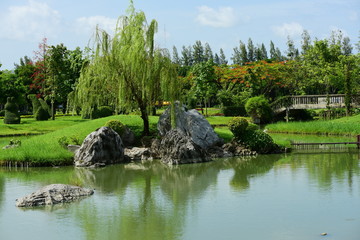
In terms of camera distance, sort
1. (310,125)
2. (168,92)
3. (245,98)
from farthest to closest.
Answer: (245,98) < (310,125) < (168,92)

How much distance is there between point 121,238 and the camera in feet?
36.6

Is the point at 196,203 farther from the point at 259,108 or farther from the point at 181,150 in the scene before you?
the point at 259,108

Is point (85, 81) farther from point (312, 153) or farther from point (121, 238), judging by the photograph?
point (121, 238)

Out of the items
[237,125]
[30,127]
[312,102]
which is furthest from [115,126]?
[312,102]

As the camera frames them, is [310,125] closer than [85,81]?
No

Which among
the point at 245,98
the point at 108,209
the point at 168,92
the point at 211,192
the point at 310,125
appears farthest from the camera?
the point at 245,98

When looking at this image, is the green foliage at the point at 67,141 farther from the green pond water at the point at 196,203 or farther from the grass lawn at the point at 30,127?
the grass lawn at the point at 30,127

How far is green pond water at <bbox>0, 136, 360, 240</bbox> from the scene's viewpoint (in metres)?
11.7

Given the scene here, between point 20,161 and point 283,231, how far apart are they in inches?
606

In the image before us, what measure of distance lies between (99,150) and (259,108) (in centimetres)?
2743

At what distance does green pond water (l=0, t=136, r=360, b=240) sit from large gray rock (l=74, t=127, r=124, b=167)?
3.19ft

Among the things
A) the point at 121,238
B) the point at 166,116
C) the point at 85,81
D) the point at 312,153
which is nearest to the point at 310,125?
the point at 312,153

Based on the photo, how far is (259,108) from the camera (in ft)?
157

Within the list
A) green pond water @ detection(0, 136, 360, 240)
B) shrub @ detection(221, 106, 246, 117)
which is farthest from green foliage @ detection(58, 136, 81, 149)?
shrub @ detection(221, 106, 246, 117)
